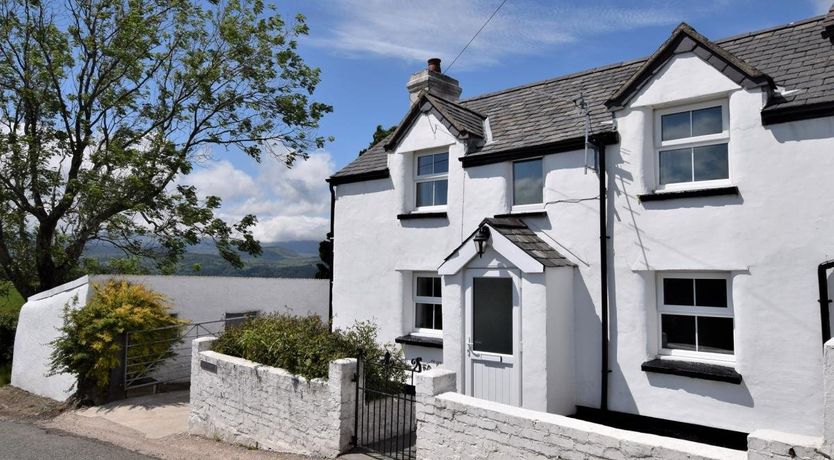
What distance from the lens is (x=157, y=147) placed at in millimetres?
19469

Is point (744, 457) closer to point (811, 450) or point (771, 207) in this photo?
point (811, 450)

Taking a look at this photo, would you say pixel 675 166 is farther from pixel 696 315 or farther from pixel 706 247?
pixel 696 315

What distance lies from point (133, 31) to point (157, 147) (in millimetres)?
4030

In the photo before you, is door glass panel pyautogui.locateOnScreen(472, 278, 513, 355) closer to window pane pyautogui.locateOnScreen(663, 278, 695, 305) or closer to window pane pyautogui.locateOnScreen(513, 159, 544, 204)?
window pane pyautogui.locateOnScreen(513, 159, 544, 204)

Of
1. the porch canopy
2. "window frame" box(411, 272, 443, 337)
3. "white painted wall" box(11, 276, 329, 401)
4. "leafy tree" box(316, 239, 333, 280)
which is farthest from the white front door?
"leafy tree" box(316, 239, 333, 280)

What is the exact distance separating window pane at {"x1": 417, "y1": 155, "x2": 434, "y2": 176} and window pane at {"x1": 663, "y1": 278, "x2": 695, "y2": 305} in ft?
17.4

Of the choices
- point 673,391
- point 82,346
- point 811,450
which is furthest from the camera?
point 82,346

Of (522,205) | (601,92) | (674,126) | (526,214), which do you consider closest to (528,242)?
(526,214)

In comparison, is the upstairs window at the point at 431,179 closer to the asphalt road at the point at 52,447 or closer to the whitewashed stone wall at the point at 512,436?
the whitewashed stone wall at the point at 512,436

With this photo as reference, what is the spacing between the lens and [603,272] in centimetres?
873

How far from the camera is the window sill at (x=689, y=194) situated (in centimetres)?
770

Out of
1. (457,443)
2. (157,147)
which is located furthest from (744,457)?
(157,147)

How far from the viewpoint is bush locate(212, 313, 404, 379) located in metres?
8.26

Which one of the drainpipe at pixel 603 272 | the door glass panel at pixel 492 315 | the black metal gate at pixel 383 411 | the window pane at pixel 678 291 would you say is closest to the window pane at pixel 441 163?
the door glass panel at pixel 492 315
